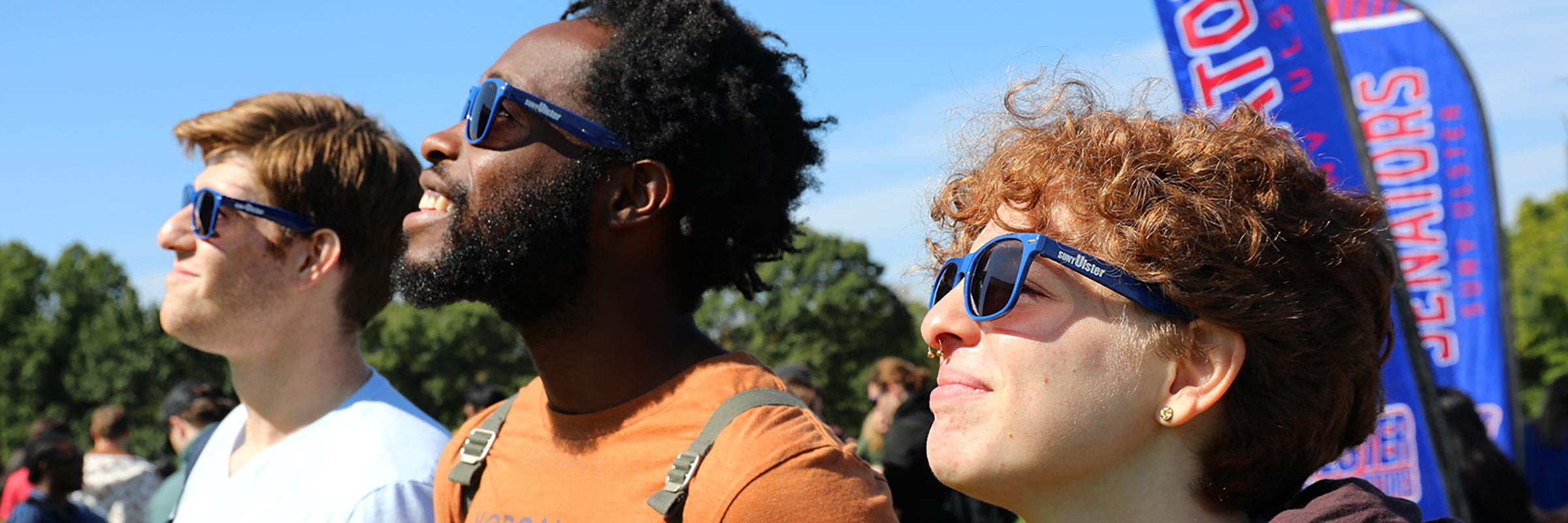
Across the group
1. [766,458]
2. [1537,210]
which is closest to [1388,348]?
[766,458]

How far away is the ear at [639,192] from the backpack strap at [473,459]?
59 cm

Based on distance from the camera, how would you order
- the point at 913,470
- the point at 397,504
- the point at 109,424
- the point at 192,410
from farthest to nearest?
the point at 109,424, the point at 192,410, the point at 913,470, the point at 397,504

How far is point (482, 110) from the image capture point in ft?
7.84

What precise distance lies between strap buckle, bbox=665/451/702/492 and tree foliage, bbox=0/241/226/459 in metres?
48.1

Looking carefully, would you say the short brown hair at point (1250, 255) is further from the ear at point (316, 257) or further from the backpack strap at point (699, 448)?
the ear at point (316, 257)

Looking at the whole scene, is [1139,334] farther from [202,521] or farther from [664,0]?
[202,521]

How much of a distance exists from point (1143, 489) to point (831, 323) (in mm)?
48104

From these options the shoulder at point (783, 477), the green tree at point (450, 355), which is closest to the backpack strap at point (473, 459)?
the shoulder at point (783, 477)

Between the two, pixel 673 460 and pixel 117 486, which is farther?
pixel 117 486

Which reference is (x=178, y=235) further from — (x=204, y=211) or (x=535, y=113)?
(x=535, y=113)

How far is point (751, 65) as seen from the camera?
101 inches

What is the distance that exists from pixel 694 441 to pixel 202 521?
69.0 inches

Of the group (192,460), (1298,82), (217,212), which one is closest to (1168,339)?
(217,212)

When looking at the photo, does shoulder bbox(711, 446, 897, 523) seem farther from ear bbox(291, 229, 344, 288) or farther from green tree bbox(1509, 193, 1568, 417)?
green tree bbox(1509, 193, 1568, 417)
